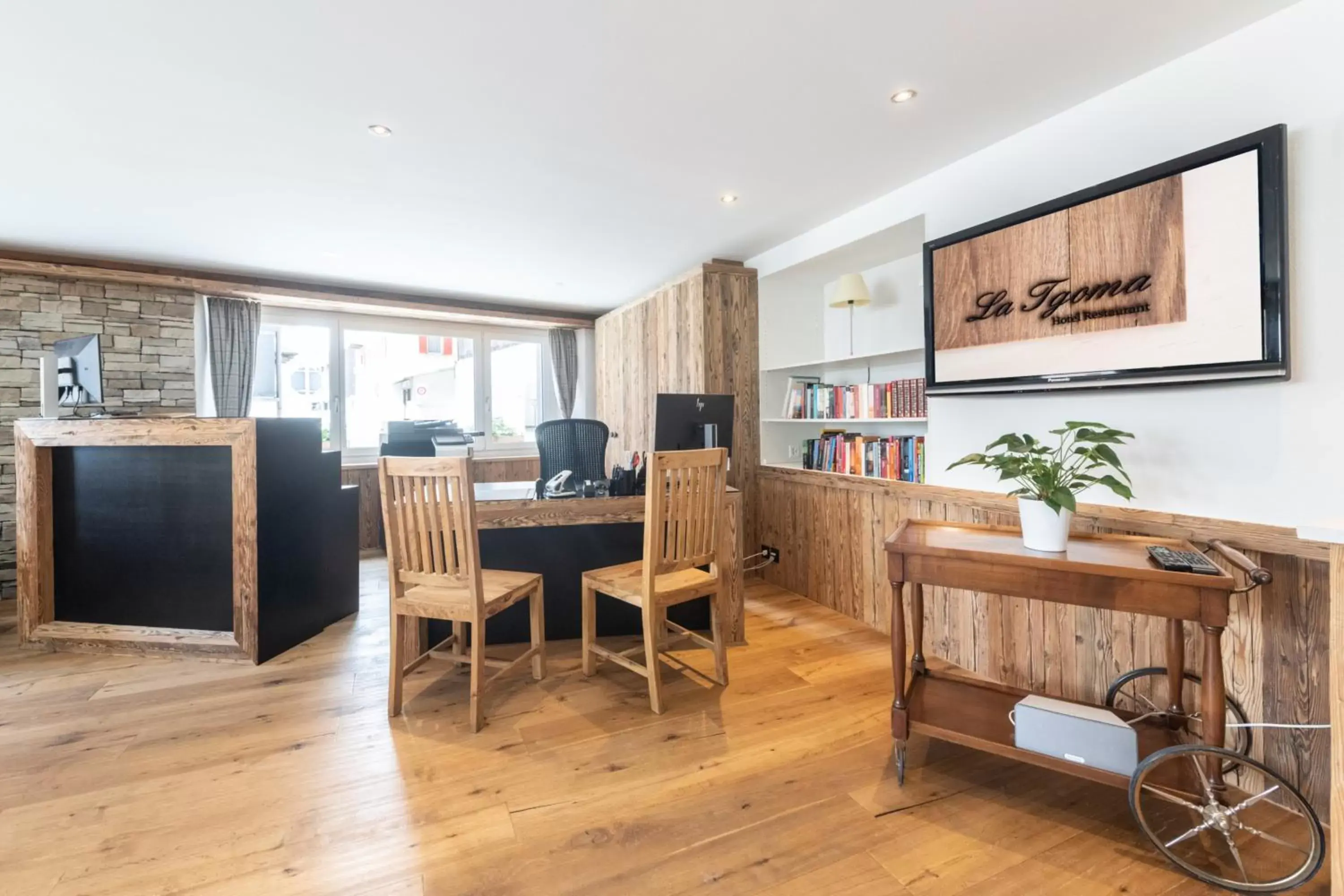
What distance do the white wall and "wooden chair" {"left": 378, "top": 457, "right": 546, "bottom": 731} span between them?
2309mm

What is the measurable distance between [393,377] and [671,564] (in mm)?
4446

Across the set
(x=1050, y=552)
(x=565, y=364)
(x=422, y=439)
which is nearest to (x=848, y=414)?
(x=1050, y=552)

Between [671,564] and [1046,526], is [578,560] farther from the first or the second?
[1046,526]

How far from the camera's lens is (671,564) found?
7.73ft

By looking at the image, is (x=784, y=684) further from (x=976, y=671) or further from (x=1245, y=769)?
(x=1245, y=769)

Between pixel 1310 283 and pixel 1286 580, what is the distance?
0.89 meters

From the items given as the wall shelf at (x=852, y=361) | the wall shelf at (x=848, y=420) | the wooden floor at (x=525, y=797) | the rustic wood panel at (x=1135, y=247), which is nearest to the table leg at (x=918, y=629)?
the wooden floor at (x=525, y=797)

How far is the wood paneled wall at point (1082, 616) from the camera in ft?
5.64

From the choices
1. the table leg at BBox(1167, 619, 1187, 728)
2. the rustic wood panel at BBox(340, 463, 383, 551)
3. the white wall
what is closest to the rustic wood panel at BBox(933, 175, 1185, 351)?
the white wall

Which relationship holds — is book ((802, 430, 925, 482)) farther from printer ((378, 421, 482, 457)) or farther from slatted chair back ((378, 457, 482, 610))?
printer ((378, 421, 482, 457))

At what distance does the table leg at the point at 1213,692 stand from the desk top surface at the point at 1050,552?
145 millimetres

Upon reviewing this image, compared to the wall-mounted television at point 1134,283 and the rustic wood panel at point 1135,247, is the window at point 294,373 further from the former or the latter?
the rustic wood panel at point 1135,247

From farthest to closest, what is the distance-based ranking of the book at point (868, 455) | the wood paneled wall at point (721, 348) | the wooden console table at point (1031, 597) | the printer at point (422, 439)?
the printer at point (422, 439) < the wood paneled wall at point (721, 348) < the book at point (868, 455) < the wooden console table at point (1031, 597)

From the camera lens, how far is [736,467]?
4113 millimetres
